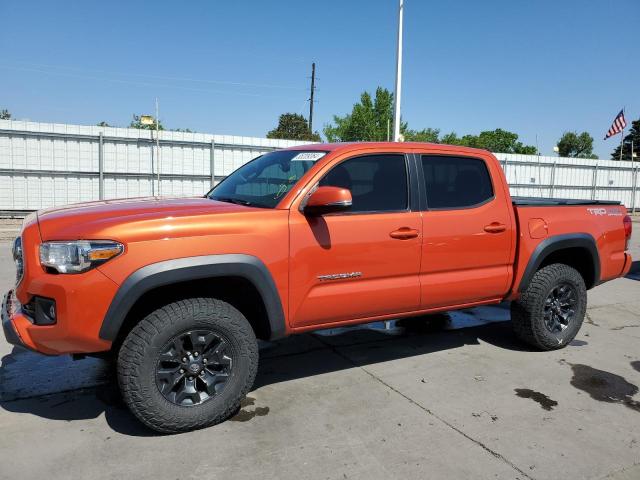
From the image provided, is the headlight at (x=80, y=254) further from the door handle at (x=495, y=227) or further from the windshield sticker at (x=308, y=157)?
the door handle at (x=495, y=227)

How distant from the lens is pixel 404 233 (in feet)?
12.1

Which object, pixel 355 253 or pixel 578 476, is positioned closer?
pixel 578 476

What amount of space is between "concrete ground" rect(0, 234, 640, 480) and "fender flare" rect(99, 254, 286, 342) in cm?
68

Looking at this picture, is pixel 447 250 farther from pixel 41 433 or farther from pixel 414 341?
pixel 41 433

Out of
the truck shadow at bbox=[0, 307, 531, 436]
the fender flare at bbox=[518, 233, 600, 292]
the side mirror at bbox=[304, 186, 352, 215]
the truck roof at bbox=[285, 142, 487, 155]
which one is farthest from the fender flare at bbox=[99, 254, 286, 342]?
the fender flare at bbox=[518, 233, 600, 292]

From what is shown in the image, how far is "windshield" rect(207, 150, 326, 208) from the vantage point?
354 cm

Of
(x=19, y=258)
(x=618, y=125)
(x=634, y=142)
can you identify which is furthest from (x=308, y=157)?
(x=634, y=142)

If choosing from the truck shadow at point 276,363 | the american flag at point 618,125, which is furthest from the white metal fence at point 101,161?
the american flag at point 618,125

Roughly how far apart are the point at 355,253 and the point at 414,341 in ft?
6.25

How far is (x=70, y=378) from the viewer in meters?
3.86

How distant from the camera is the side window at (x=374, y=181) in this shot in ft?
11.8

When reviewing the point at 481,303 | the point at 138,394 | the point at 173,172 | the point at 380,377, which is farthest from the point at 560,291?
the point at 173,172

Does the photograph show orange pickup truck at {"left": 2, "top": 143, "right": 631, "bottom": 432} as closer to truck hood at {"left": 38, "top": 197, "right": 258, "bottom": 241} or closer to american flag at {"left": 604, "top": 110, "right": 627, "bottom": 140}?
truck hood at {"left": 38, "top": 197, "right": 258, "bottom": 241}

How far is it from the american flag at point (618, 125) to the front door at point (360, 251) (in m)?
25.9
